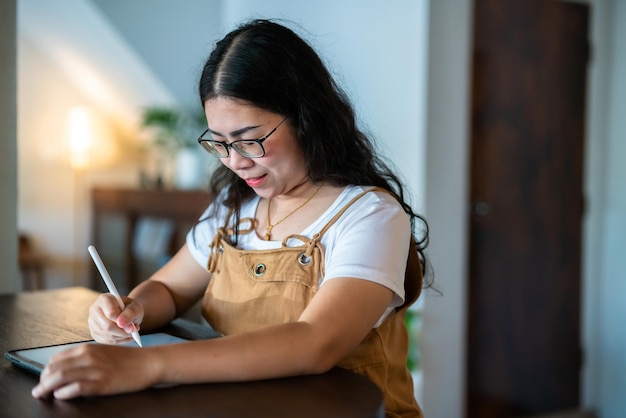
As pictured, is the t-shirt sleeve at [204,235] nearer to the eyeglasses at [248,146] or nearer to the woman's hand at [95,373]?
the eyeglasses at [248,146]

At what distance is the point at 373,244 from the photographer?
1.21 meters

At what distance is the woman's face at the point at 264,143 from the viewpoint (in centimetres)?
130

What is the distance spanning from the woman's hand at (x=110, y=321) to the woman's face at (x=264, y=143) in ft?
1.08

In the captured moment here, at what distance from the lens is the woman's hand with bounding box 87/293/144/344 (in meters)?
1.23

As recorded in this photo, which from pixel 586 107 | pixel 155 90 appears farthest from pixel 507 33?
pixel 155 90

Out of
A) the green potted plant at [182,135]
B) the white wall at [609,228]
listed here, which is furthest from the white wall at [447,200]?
the green potted plant at [182,135]

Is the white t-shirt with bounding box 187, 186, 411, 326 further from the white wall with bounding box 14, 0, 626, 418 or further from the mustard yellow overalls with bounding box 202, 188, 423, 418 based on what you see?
the white wall with bounding box 14, 0, 626, 418

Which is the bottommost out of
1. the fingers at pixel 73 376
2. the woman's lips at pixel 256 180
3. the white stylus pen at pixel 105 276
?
the fingers at pixel 73 376

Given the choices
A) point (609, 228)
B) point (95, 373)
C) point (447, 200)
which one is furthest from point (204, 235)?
point (609, 228)

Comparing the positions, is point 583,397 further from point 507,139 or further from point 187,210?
point 187,210

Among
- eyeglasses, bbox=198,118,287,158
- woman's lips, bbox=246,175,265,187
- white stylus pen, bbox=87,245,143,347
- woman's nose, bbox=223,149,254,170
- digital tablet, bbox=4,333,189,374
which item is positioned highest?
eyeglasses, bbox=198,118,287,158

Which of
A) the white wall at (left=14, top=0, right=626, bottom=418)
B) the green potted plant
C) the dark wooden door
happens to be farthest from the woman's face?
the green potted plant

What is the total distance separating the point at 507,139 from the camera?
3174 mm

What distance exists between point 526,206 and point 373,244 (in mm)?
2216
